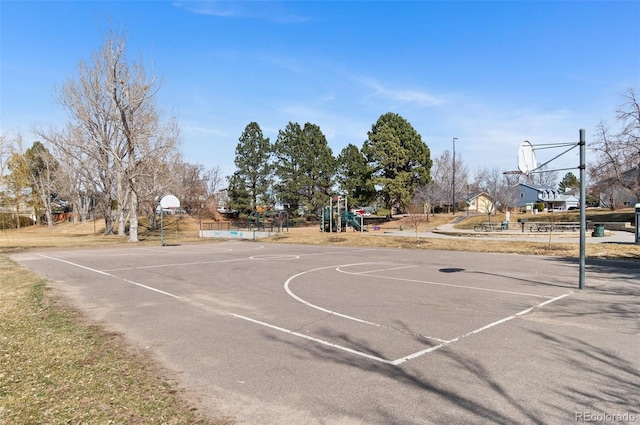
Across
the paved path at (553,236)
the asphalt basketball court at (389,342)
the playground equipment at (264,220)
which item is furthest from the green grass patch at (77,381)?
the playground equipment at (264,220)

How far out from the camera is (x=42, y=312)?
8555 millimetres

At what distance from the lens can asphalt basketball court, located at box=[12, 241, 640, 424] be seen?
4.14 metres

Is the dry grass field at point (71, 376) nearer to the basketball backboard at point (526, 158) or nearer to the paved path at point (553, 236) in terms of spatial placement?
the basketball backboard at point (526, 158)

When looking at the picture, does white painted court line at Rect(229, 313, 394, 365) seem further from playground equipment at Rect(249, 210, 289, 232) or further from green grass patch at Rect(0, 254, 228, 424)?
playground equipment at Rect(249, 210, 289, 232)

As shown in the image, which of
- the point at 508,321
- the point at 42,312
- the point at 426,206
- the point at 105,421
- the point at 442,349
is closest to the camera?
the point at 105,421

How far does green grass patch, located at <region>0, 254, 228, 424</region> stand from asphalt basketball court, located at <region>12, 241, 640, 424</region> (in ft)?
1.10

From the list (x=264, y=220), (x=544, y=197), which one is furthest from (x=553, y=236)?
(x=544, y=197)

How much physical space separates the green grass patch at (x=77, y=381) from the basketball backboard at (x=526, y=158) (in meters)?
9.91

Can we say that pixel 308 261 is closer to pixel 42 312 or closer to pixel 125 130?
pixel 42 312

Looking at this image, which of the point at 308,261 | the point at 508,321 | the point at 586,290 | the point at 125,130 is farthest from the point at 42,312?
the point at 125,130

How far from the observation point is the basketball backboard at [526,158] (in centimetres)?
1104

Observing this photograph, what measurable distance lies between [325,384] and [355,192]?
173 feet

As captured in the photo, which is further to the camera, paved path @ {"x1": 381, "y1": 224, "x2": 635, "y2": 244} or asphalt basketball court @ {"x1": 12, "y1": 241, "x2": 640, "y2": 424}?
paved path @ {"x1": 381, "y1": 224, "x2": 635, "y2": 244}

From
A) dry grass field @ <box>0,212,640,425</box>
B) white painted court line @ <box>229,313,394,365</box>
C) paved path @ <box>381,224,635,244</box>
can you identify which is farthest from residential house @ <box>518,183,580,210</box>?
dry grass field @ <box>0,212,640,425</box>
